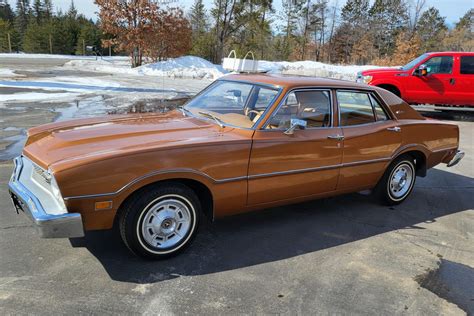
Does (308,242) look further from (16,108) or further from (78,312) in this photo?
(16,108)

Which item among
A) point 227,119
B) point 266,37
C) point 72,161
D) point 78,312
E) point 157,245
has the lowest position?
point 78,312

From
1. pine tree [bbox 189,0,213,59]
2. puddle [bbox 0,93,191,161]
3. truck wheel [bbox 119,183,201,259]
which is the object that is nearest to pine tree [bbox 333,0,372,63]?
pine tree [bbox 189,0,213,59]

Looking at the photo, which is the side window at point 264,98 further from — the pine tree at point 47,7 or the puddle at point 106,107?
the pine tree at point 47,7

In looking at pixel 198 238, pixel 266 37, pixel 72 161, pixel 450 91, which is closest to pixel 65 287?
pixel 72 161

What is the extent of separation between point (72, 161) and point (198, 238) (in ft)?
4.91

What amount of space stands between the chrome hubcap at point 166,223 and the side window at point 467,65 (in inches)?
460

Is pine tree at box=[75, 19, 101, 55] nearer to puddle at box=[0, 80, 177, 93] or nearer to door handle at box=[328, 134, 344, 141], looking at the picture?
puddle at box=[0, 80, 177, 93]

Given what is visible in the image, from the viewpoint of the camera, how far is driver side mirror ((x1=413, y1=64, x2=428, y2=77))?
12.0m

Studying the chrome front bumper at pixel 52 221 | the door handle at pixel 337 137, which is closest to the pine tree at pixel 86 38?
the door handle at pixel 337 137

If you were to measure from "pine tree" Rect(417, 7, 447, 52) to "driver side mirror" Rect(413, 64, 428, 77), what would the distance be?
112ft

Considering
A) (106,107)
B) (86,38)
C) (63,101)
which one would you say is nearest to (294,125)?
(106,107)

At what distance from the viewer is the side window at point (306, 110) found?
4.03 metres

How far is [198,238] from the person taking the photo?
13.0 feet

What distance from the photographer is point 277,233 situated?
4.21 metres
